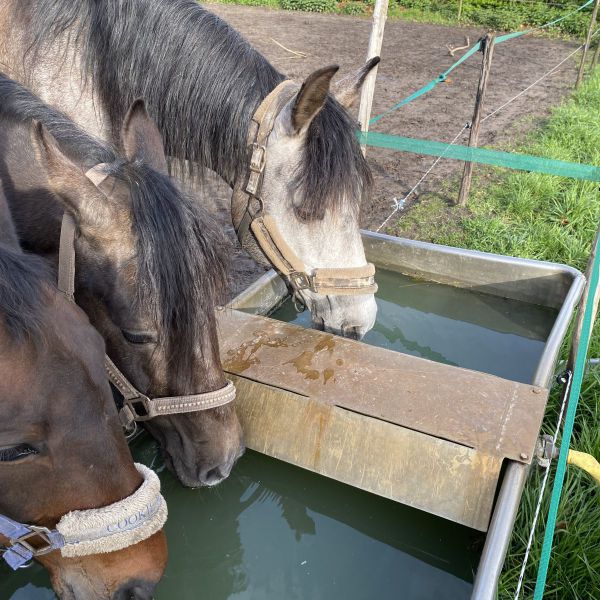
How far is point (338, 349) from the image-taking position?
2.52m

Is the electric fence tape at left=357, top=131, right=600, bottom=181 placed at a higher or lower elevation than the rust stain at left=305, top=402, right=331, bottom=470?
higher

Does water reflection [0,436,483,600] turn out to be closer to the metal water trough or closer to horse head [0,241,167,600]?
the metal water trough

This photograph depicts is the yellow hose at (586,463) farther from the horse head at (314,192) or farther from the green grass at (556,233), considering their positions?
the horse head at (314,192)

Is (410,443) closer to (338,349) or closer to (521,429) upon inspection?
(521,429)

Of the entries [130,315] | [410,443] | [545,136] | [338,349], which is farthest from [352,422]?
[545,136]

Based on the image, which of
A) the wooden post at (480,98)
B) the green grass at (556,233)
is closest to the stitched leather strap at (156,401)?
the green grass at (556,233)

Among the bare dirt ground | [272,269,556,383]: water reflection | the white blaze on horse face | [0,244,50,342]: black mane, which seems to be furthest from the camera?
the bare dirt ground

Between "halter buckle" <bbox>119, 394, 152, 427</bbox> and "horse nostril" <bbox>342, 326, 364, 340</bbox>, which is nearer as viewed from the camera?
"halter buckle" <bbox>119, 394, 152, 427</bbox>

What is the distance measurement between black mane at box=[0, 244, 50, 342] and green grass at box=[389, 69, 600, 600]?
1.99 meters

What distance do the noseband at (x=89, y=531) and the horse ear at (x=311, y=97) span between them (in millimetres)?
1697

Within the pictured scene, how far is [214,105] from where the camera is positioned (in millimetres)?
2605

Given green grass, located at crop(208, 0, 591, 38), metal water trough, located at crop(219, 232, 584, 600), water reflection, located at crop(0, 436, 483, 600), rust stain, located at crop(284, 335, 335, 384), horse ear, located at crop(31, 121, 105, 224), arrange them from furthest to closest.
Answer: green grass, located at crop(208, 0, 591, 38) < rust stain, located at crop(284, 335, 335, 384) < water reflection, located at crop(0, 436, 483, 600) < metal water trough, located at crop(219, 232, 584, 600) < horse ear, located at crop(31, 121, 105, 224)

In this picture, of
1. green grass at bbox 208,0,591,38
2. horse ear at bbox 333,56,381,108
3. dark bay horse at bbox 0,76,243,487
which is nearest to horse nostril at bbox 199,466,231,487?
dark bay horse at bbox 0,76,243,487

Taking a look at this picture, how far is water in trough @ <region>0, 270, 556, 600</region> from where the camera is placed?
2.18 m
